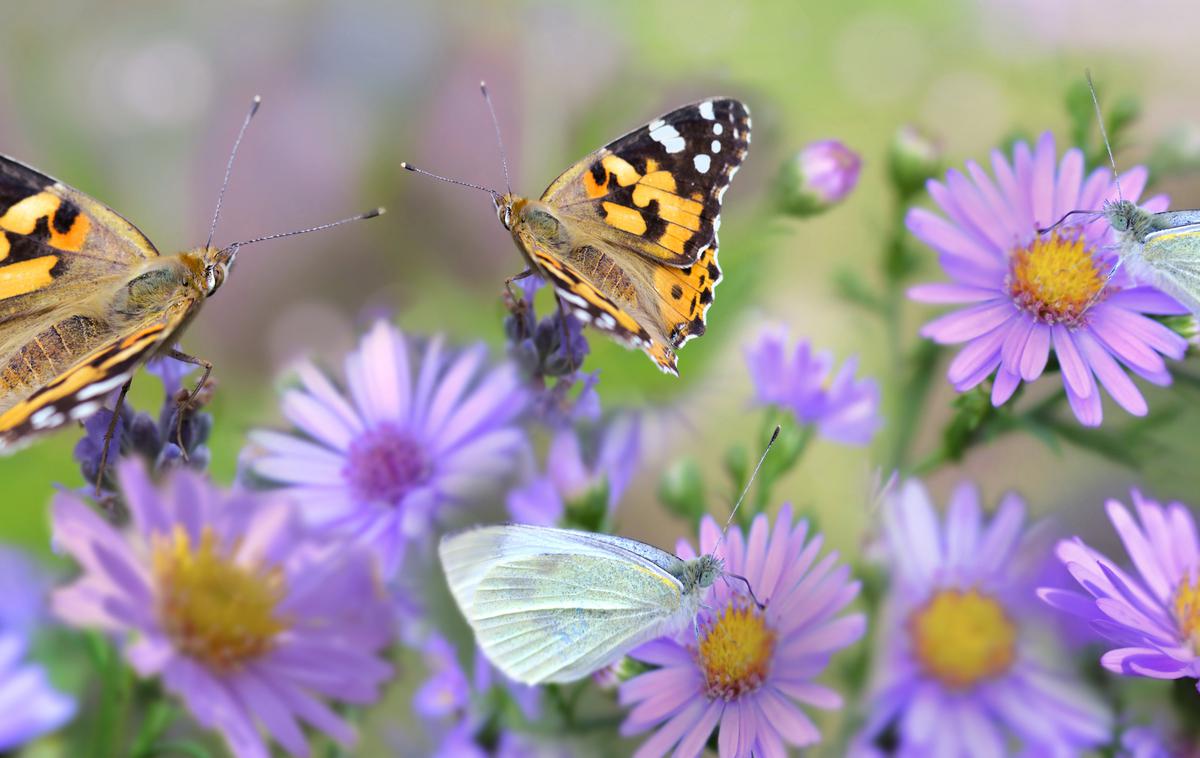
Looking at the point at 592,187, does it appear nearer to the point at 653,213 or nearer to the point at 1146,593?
the point at 653,213

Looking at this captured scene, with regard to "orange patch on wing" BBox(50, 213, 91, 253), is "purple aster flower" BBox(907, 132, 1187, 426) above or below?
above

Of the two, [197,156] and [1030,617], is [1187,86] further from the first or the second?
[197,156]

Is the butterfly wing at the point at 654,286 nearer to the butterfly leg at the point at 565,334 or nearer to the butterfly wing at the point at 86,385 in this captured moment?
the butterfly leg at the point at 565,334

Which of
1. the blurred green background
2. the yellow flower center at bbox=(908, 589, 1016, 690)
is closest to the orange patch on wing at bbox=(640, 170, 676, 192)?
the yellow flower center at bbox=(908, 589, 1016, 690)

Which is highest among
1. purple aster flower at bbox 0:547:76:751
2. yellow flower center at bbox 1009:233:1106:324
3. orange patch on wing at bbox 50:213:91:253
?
yellow flower center at bbox 1009:233:1106:324

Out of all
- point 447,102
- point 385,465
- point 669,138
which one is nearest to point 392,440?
point 385,465

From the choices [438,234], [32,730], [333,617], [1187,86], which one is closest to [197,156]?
[438,234]

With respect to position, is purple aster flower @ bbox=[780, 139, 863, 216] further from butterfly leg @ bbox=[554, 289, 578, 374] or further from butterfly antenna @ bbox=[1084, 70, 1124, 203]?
butterfly leg @ bbox=[554, 289, 578, 374]

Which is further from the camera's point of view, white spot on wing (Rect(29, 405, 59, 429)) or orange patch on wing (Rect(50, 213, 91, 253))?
orange patch on wing (Rect(50, 213, 91, 253))

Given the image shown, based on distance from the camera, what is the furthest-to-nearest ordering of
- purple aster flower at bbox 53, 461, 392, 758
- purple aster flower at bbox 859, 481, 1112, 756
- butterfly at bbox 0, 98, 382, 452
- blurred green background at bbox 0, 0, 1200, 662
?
1. blurred green background at bbox 0, 0, 1200, 662
2. purple aster flower at bbox 859, 481, 1112, 756
3. butterfly at bbox 0, 98, 382, 452
4. purple aster flower at bbox 53, 461, 392, 758
